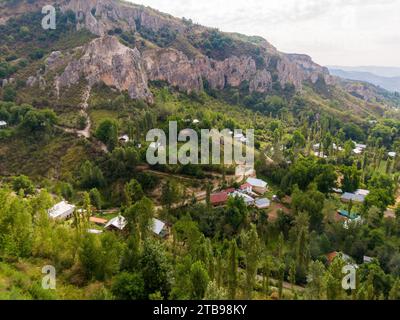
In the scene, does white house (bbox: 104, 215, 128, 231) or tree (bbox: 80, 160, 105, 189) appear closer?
white house (bbox: 104, 215, 128, 231)

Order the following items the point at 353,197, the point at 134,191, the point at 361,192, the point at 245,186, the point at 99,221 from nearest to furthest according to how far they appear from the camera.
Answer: the point at 99,221 < the point at 134,191 < the point at 245,186 < the point at 353,197 < the point at 361,192

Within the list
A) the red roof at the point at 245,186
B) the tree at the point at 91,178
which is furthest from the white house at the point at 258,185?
the tree at the point at 91,178

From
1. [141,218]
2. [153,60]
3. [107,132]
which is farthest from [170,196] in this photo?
[153,60]

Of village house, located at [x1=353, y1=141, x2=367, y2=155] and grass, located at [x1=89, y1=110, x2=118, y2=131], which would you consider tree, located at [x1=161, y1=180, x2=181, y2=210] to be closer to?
grass, located at [x1=89, y1=110, x2=118, y2=131]

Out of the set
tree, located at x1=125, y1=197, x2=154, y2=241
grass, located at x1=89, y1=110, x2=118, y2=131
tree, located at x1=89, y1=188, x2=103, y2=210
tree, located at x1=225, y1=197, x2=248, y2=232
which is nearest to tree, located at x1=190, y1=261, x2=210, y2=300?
tree, located at x1=125, y1=197, x2=154, y2=241

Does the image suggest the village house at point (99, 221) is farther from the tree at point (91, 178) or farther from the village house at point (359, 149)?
the village house at point (359, 149)

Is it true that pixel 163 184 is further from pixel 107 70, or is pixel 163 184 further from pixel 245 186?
pixel 107 70

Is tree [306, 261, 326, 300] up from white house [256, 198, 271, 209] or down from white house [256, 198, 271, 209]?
up
